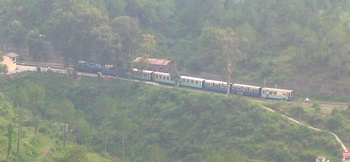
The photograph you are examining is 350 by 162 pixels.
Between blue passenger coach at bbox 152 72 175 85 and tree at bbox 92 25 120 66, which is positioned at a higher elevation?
tree at bbox 92 25 120 66

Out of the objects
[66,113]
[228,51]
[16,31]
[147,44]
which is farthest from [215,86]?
[16,31]

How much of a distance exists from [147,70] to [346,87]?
1948cm

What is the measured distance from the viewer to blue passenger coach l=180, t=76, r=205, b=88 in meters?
64.6

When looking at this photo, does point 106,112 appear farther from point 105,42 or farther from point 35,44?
point 35,44

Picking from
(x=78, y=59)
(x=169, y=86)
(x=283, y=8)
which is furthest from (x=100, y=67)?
(x=283, y=8)

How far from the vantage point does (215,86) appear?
6356 centimetres

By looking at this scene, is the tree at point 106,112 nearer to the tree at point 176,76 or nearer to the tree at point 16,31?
the tree at point 176,76

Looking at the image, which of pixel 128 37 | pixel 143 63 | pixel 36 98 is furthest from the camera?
pixel 128 37

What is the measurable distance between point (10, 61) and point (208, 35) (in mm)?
20079

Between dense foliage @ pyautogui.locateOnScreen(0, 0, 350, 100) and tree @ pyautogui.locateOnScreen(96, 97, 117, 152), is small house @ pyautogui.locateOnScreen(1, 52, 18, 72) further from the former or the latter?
tree @ pyautogui.locateOnScreen(96, 97, 117, 152)

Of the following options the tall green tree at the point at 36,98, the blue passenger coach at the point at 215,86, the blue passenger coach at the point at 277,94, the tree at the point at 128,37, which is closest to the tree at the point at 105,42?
the tree at the point at 128,37

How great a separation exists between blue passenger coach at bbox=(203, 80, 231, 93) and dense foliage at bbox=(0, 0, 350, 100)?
60.2 inches

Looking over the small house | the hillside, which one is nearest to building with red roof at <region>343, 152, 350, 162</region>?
the hillside

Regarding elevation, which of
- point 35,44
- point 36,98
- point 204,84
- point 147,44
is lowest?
point 36,98
